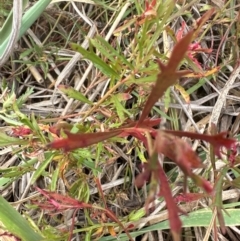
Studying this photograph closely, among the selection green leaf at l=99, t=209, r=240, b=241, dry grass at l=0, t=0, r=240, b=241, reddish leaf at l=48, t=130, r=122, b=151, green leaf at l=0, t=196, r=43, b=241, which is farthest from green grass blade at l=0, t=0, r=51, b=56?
reddish leaf at l=48, t=130, r=122, b=151

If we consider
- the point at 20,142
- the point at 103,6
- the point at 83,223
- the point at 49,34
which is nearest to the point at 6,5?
the point at 49,34

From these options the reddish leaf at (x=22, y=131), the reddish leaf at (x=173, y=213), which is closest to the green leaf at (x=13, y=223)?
the reddish leaf at (x=22, y=131)

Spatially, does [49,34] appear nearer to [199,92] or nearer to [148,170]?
[199,92]

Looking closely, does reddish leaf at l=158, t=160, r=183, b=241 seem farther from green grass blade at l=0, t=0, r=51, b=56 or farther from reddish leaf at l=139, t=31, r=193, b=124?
green grass blade at l=0, t=0, r=51, b=56

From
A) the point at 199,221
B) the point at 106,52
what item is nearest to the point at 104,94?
the point at 106,52

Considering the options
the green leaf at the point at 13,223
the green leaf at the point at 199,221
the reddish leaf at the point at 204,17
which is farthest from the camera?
the green leaf at the point at 199,221

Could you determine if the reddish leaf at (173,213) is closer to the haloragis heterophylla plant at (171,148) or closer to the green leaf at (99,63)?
the haloragis heterophylla plant at (171,148)

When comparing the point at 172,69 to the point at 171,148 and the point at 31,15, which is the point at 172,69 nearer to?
the point at 171,148

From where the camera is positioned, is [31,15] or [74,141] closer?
[74,141]

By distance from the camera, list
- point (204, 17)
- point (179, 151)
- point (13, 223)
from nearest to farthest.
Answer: point (179, 151) → point (204, 17) → point (13, 223)
